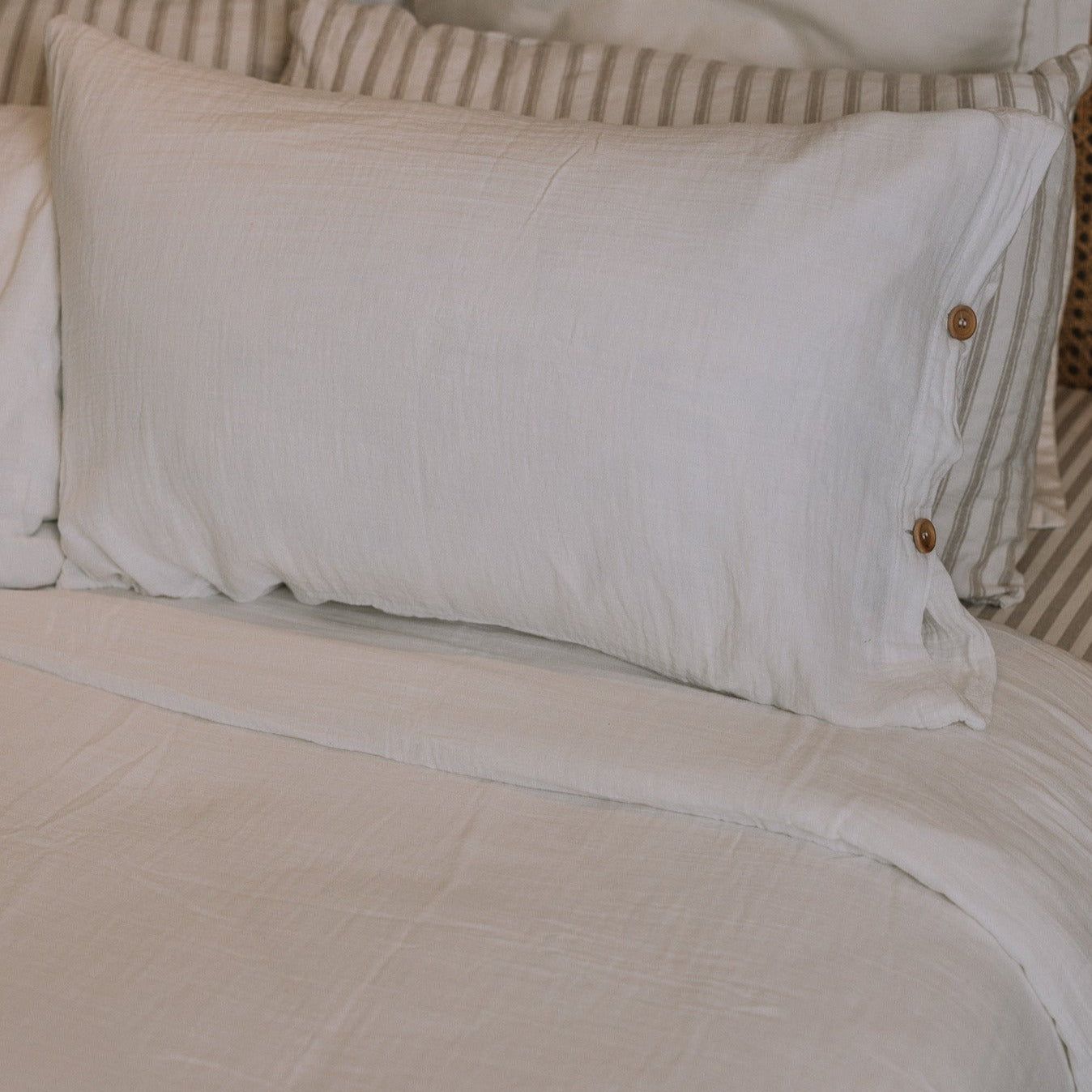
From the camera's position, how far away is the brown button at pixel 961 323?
2.91 ft

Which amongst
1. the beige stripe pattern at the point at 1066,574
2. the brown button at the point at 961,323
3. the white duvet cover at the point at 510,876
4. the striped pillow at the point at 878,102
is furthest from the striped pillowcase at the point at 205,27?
the beige stripe pattern at the point at 1066,574

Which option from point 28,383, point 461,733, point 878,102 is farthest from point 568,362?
point 28,383

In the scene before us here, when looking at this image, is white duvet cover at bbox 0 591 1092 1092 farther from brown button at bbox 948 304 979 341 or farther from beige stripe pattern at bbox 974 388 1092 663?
brown button at bbox 948 304 979 341

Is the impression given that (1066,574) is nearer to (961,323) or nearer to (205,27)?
(961,323)

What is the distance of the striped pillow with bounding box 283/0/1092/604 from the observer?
3.28ft

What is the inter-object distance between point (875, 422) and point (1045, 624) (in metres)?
0.33

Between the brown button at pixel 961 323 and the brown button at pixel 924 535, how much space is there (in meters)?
0.13

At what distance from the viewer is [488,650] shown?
100 centimetres

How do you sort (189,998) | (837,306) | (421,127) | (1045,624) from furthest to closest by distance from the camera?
(1045,624), (421,127), (837,306), (189,998)

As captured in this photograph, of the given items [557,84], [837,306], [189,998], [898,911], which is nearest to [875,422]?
[837,306]

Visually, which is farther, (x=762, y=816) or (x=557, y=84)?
(x=557, y=84)

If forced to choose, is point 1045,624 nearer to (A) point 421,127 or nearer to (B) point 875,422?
(B) point 875,422

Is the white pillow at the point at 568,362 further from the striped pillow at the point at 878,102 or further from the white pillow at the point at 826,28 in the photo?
the white pillow at the point at 826,28

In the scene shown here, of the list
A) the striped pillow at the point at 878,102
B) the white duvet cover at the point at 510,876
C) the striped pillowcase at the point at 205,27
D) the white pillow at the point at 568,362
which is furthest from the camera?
the striped pillowcase at the point at 205,27
